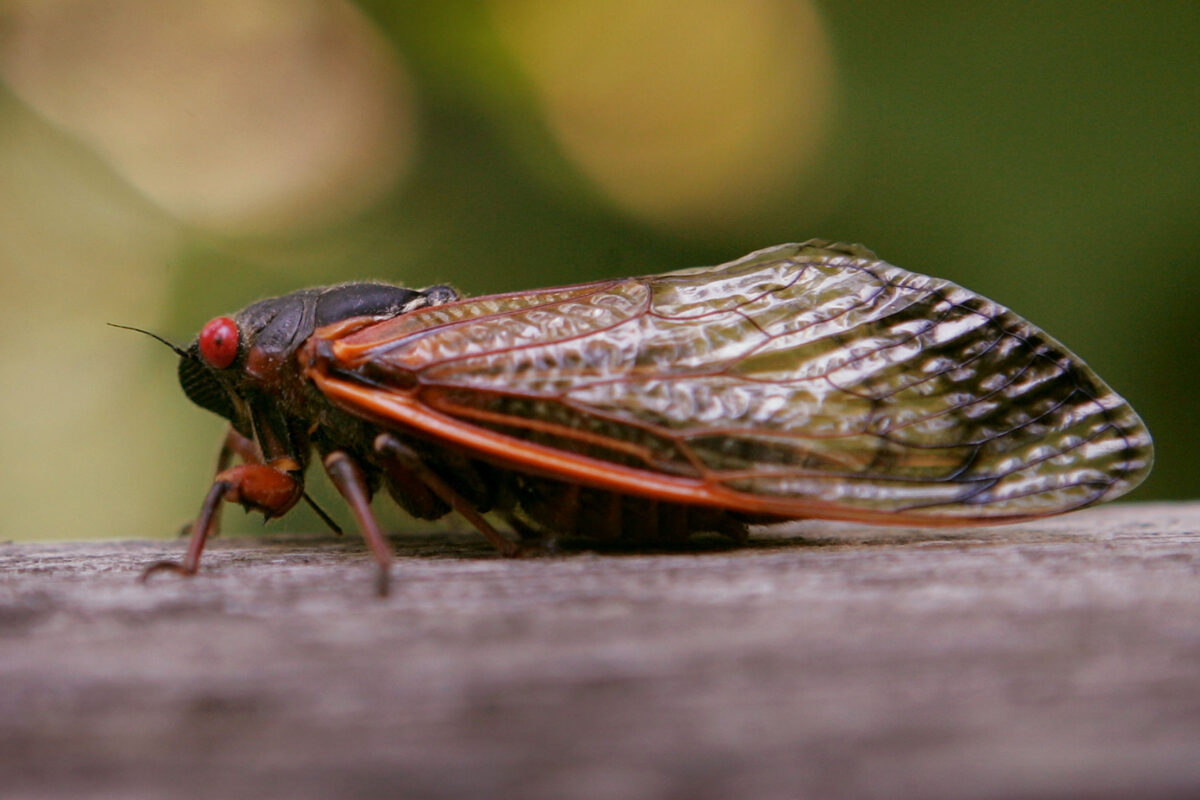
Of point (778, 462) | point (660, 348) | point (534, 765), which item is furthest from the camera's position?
point (660, 348)

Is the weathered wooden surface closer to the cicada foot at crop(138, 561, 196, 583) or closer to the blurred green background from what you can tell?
the cicada foot at crop(138, 561, 196, 583)

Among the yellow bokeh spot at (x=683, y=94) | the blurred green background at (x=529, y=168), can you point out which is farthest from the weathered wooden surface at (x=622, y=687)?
the yellow bokeh spot at (x=683, y=94)

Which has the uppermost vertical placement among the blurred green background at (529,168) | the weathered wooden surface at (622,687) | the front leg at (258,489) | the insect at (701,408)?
the blurred green background at (529,168)

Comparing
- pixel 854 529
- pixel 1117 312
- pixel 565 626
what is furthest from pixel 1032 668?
pixel 1117 312

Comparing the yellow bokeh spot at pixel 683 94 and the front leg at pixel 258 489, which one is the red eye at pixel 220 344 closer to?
the front leg at pixel 258 489

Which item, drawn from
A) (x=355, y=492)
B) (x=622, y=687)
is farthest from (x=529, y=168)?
(x=622, y=687)

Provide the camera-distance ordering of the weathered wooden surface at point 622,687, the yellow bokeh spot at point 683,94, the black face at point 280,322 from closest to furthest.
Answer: the weathered wooden surface at point 622,687 → the black face at point 280,322 → the yellow bokeh spot at point 683,94

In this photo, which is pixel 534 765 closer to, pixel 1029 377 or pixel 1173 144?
pixel 1029 377
